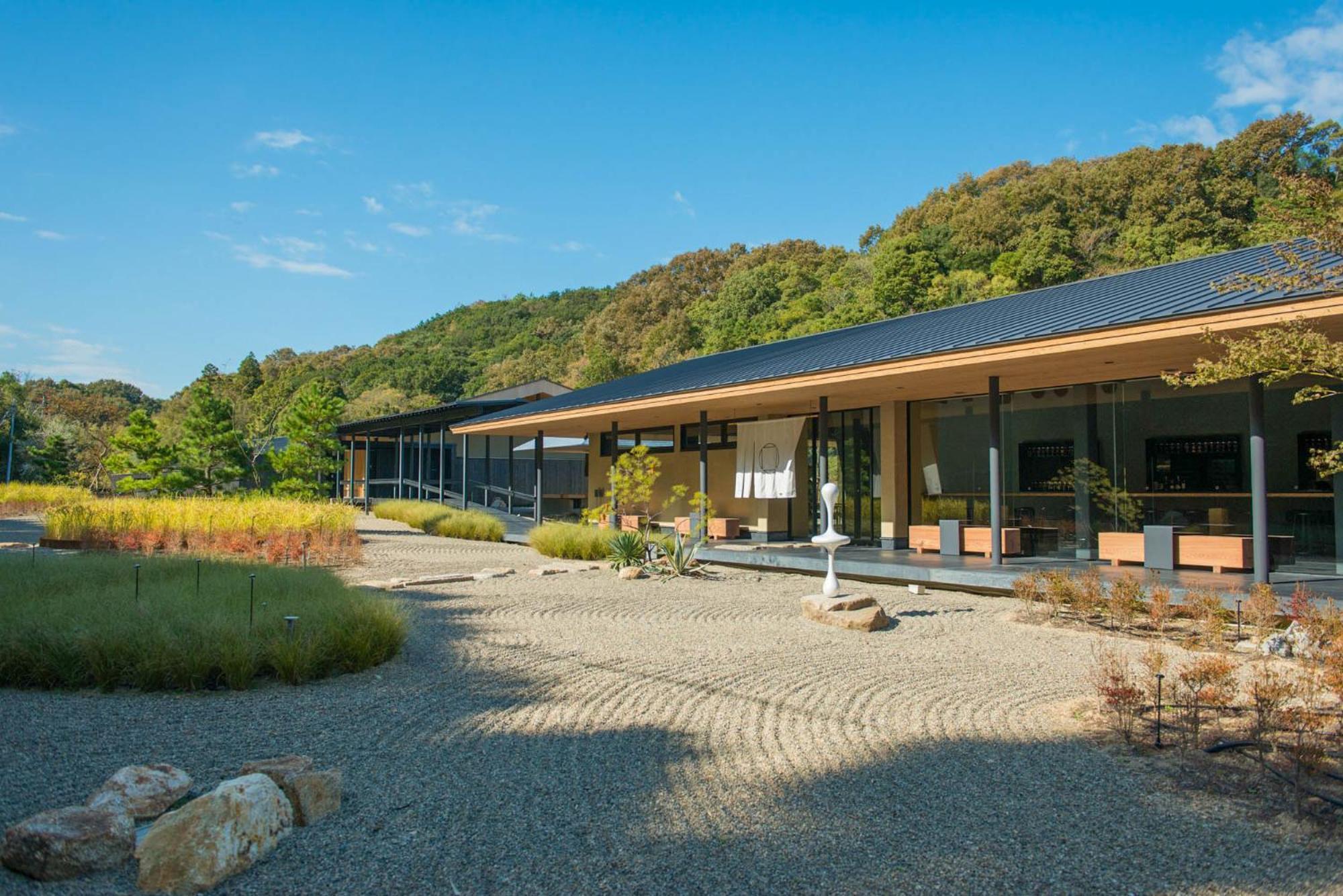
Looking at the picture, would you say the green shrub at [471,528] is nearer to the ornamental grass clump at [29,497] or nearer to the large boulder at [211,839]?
the ornamental grass clump at [29,497]

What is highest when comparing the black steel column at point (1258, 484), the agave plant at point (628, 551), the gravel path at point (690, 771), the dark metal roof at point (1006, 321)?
the dark metal roof at point (1006, 321)

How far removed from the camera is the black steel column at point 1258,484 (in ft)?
25.1

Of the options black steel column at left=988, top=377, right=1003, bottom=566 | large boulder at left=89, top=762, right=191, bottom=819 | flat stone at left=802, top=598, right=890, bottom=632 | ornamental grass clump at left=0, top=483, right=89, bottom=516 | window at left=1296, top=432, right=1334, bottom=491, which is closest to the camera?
large boulder at left=89, top=762, right=191, bottom=819

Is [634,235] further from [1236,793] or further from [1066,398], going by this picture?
[1236,793]

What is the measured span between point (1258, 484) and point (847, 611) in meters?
4.09

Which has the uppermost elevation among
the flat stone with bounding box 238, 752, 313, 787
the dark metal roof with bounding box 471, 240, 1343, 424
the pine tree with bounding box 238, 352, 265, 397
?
the pine tree with bounding box 238, 352, 265, 397

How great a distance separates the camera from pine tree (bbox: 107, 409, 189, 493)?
2092cm

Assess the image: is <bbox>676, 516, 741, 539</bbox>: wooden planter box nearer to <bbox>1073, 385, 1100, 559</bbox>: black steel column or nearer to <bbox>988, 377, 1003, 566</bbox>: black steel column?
<bbox>988, 377, 1003, 566</bbox>: black steel column

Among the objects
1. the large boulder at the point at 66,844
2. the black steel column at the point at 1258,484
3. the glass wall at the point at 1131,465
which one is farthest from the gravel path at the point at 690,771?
the glass wall at the point at 1131,465

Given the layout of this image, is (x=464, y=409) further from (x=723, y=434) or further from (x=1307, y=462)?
(x=1307, y=462)

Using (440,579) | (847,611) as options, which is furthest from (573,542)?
(847,611)

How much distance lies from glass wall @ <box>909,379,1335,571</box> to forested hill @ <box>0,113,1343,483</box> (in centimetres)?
437

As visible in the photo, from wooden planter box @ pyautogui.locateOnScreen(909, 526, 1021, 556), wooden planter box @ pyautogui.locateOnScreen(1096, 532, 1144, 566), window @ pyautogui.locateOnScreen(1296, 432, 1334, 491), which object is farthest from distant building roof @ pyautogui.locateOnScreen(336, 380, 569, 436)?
window @ pyautogui.locateOnScreen(1296, 432, 1334, 491)

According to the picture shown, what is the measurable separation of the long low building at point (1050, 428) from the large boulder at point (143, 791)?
24.0 feet
